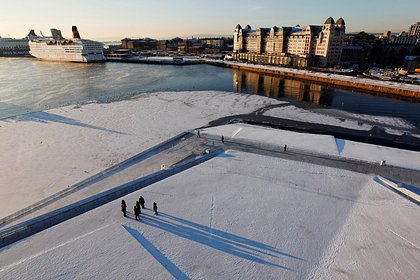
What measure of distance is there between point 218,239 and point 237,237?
82 centimetres

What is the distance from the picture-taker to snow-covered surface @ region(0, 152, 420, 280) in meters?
8.80

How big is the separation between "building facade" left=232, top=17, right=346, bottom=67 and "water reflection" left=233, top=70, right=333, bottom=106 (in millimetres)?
23459

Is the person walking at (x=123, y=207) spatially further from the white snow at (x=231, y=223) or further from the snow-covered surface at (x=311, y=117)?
the snow-covered surface at (x=311, y=117)

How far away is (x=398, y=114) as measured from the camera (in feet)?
118

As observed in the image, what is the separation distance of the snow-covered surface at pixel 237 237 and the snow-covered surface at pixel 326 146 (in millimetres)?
4859

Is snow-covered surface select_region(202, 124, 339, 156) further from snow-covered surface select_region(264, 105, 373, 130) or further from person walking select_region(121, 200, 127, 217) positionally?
person walking select_region(121, 200, 127, 217)

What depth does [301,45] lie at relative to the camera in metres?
89.4

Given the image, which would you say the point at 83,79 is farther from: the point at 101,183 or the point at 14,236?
the point at 14,236

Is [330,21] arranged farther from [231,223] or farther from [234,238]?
[234,238]

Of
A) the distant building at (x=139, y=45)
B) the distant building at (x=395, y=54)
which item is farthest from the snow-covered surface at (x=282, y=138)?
the distant building at (x=139, y=45)

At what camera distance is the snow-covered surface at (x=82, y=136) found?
17059 millimetres

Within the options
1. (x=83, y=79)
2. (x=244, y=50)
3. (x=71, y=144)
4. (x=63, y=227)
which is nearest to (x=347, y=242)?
(x=63, y=227)

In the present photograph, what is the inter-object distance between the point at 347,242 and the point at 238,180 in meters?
6.44

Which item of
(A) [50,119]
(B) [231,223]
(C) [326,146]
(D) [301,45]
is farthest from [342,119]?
(D) [301,45]
